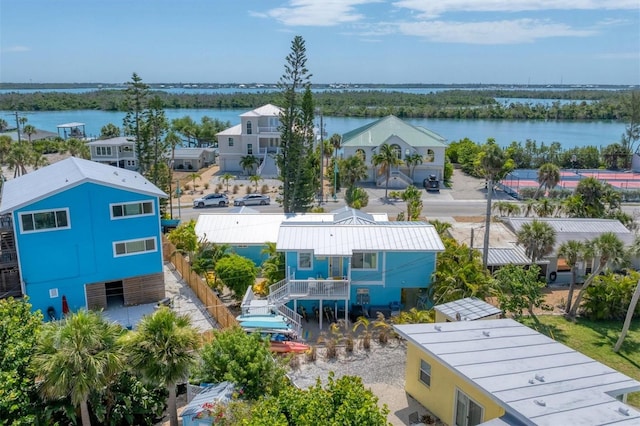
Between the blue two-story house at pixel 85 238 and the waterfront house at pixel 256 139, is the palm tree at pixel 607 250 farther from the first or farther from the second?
the waterfront house at pixel 256 139

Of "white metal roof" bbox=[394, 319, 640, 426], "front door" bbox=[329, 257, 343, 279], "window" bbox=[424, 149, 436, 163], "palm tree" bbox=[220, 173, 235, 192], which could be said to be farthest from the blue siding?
"window" bbox=[424, 149, 436, 163]

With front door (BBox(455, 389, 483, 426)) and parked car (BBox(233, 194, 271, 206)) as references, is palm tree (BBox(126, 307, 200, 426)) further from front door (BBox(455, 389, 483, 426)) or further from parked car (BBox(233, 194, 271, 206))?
parked car (BBox(233, 194, 271, 206))

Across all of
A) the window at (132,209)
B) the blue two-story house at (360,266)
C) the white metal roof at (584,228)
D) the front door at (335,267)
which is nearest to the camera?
the window at (132,209)

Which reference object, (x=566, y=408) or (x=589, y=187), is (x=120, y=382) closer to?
(x=566, y=408)

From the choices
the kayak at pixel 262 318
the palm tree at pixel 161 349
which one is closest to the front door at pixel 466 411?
the palm tree at pixel 161 349

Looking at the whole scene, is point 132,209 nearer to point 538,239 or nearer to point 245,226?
point 245,226
